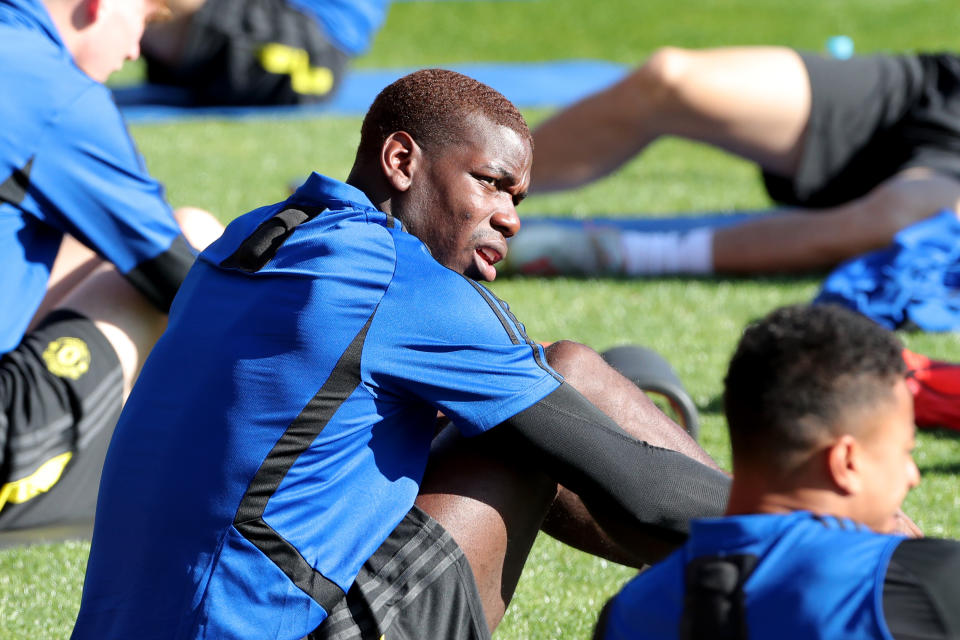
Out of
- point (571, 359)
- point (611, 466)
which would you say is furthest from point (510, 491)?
point (571, 359)

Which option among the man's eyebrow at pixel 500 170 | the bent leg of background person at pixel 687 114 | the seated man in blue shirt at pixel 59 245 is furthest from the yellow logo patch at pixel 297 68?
the man's eyebrow at pixel 500 170

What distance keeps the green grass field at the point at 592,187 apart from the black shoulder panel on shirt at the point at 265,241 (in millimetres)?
1133

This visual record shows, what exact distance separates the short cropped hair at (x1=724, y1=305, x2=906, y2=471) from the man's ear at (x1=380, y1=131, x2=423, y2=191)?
2.49 ft

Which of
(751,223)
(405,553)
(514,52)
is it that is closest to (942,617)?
(405,553)

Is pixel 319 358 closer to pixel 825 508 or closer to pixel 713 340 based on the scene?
pixel 825 508

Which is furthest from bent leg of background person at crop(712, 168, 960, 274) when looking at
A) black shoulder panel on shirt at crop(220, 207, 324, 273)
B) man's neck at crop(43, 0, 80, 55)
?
black shoulder panel on shirt at crop(220, 207, 324, 273)

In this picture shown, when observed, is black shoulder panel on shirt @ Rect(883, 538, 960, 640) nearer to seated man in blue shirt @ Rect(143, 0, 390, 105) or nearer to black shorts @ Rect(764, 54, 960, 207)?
black shorts @ Rect(764, 54, 960, 207)

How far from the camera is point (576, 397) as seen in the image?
209 cm

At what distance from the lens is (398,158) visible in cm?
221

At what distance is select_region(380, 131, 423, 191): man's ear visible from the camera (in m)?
2.20

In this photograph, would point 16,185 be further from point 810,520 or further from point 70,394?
point 810,520

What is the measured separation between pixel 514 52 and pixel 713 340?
7.95 m

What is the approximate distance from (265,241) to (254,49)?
25.6ft

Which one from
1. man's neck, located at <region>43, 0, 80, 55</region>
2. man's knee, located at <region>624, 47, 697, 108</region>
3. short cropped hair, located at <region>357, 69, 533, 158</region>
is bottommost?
man's knee, located at <region>624, 47, 697, 108</region>
